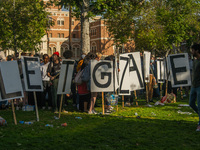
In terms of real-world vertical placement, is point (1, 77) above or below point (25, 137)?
above

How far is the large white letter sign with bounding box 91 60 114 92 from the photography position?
11367mm

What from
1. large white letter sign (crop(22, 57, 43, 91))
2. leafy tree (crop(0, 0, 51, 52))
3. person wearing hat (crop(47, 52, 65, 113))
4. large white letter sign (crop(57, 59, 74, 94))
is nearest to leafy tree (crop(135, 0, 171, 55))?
leafy tree (crop(0, 0, 51, 52))

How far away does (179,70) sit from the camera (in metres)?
10.1

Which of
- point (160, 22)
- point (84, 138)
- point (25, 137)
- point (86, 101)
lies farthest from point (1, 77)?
point (160, 22)

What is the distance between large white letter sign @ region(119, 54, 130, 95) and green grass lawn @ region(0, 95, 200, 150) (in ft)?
5.91

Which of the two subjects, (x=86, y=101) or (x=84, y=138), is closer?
(x=84, y=138)

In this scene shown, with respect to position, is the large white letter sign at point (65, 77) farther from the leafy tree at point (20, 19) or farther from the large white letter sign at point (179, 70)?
the leafy tree at point (20, 19)

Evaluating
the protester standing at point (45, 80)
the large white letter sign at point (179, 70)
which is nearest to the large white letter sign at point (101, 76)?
the large white letter sign at point (179, 70)

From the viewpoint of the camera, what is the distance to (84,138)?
297 inches

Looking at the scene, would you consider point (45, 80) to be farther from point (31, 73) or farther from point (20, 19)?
point (20, 19)

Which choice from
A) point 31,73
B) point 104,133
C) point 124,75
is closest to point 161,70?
point 124,75

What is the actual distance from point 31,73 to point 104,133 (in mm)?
3043

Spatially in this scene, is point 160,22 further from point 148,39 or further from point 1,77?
point 1,77

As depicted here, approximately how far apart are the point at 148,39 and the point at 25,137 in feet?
134
